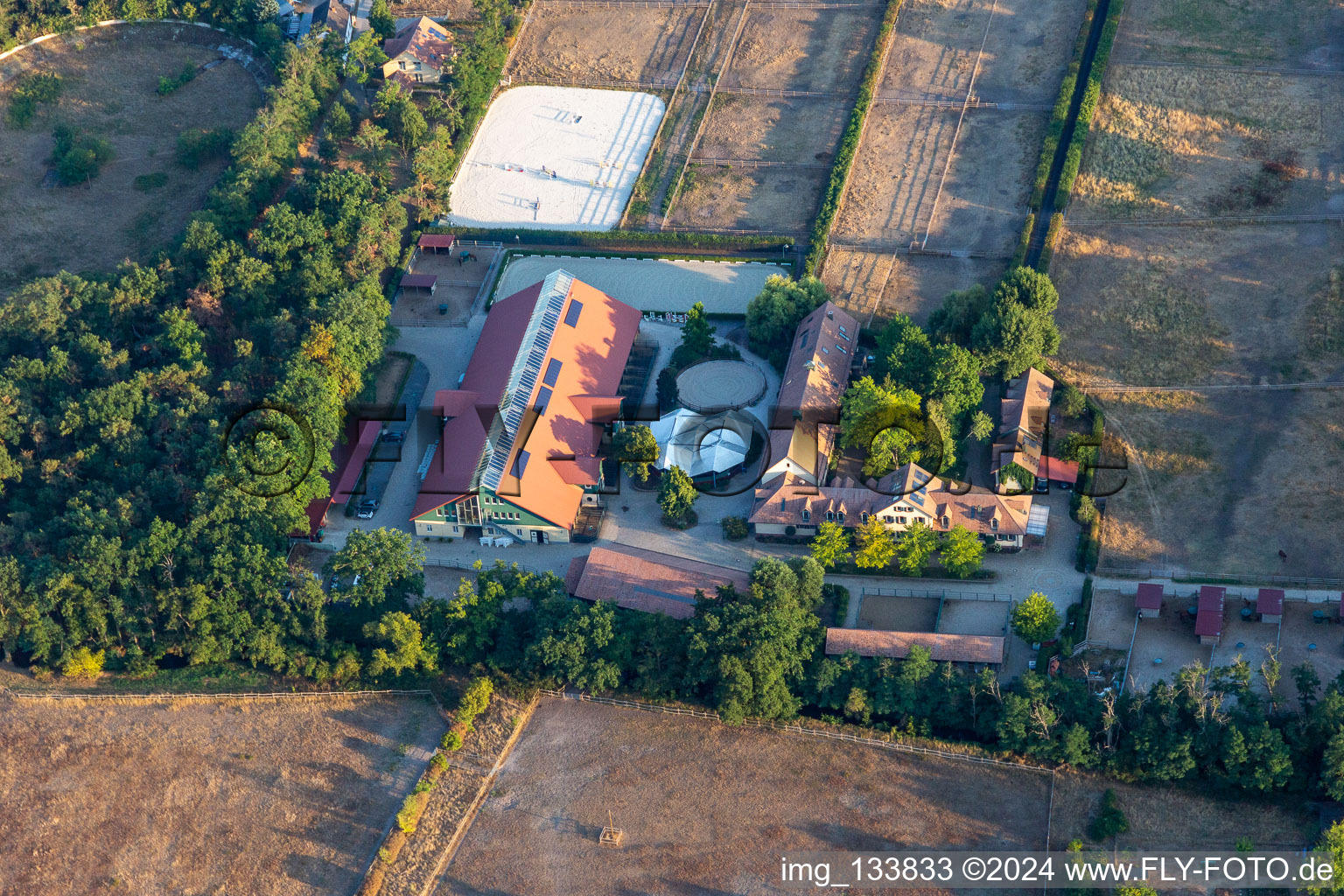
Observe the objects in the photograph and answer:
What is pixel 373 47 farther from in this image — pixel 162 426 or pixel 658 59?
pixel 162 426

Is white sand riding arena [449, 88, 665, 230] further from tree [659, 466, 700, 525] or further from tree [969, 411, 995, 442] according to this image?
tree [969, 411, 995, 442]

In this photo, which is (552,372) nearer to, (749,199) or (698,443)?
(698,443)

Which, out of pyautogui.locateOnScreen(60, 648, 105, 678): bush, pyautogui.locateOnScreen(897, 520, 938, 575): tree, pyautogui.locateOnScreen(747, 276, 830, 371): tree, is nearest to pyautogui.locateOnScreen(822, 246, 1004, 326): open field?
pyautogui.locateOnScreen(747, 276, 830, 371): tree

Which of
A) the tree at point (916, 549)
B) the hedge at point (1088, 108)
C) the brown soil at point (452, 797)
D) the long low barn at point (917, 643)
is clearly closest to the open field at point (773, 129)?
the hedge at point (1088, 108)

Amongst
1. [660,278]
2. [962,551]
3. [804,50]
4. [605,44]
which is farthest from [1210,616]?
[605,44]

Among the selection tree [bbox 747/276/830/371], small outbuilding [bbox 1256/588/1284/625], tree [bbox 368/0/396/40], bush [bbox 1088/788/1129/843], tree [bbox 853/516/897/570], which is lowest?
bush [bbox 1088/788/1129/843]

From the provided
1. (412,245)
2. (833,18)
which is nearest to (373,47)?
(412,245)
